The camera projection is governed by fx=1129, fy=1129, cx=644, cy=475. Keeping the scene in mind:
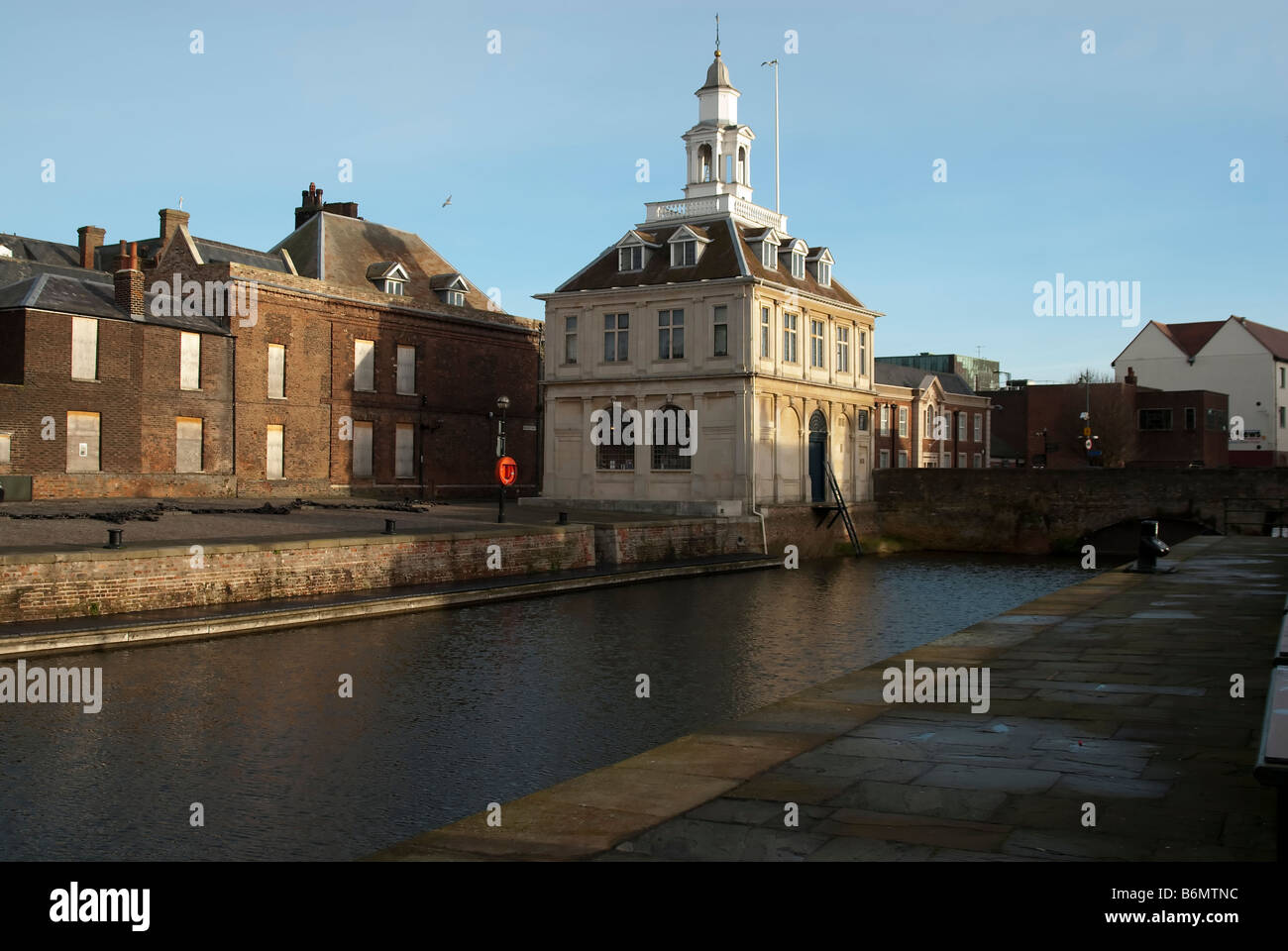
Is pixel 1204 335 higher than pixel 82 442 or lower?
higher

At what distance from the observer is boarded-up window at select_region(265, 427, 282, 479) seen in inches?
1628

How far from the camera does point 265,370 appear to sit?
4091 centimetres

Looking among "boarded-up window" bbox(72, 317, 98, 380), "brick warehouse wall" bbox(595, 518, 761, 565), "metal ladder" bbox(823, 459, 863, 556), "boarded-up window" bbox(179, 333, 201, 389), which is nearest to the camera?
"brick warehouse wall" bbox(595, 518, 761, 565)

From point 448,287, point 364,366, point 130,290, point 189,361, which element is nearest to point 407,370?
point 364,366

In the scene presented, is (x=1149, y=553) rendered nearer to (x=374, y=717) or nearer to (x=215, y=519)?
(x=374, y=717)

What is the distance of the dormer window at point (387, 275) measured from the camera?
46.9 metres

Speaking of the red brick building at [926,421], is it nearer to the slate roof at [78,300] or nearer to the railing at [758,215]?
the railing at [758,215]

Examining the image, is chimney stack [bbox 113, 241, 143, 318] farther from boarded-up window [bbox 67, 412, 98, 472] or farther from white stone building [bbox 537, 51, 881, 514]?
white stone building [bbox 537, 51, 881, 514]

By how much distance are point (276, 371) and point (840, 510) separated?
23.4m

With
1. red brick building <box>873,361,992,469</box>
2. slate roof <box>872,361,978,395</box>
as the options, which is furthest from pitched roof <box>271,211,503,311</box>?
slate roof <box>872,361,978,395</box>

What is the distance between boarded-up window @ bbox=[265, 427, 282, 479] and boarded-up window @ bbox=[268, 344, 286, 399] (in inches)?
51.5

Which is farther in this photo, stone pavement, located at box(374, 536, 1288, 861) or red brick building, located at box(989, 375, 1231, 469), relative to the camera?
red brick building, located at box(989, 375, 1231, 469)
